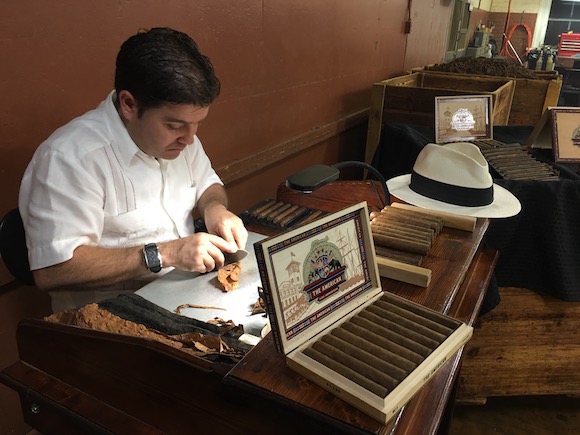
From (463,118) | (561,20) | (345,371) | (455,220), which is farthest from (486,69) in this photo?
(561,20)

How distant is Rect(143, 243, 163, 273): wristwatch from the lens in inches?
54.0

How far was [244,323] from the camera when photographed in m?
1.14

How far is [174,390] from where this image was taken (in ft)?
2.98

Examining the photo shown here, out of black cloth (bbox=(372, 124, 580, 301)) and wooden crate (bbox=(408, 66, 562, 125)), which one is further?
wooden crate (bbox=(408, 66, 562, 125))

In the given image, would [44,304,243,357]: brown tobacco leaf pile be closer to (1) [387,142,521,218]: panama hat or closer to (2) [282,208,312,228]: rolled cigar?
(2) [282,208,312,228]: rolled cigar

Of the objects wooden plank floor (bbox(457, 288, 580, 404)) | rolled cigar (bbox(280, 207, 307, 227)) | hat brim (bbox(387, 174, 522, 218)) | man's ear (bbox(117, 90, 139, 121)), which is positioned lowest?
wooden plank floor (bbox(457, 288, 580, 404))

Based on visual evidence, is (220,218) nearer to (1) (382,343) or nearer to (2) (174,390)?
(2) (174,390)

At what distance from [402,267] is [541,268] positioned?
1.30 metres

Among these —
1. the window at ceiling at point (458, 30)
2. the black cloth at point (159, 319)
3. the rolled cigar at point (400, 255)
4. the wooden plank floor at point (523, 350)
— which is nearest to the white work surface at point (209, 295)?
the black cloth at point (159, 319)

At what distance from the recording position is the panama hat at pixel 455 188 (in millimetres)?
1594

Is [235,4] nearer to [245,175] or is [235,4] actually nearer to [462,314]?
[245,175]

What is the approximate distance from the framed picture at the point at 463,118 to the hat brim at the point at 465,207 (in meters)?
0.94

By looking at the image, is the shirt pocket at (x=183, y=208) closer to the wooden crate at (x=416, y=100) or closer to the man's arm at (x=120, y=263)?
the man's arm at (x=120, y=263)

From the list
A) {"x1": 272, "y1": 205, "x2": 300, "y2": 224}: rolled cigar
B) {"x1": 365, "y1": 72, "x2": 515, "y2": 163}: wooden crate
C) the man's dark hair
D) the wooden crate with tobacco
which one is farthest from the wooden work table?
the wooden crate with tobacco
